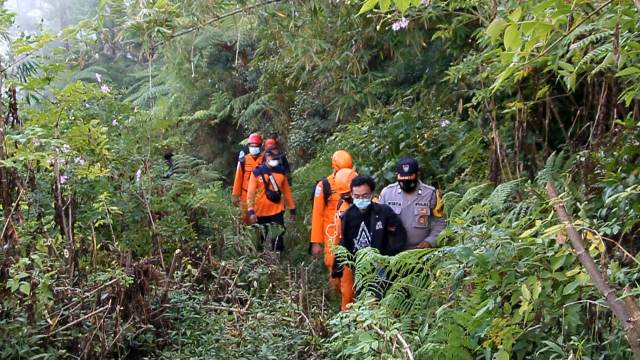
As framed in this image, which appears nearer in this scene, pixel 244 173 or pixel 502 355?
pixel 502 355

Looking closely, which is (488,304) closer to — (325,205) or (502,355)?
(502,355)

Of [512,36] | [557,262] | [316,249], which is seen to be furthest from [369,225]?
[512,36]

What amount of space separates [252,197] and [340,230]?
2659 mm

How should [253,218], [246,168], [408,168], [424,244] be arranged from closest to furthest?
[424,244] → [408,168] → [253,218] → [246,168]

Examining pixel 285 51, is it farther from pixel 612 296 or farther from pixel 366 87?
pixel 612 296

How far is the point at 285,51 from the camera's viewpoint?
9750 mm

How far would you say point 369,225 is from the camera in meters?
6.64

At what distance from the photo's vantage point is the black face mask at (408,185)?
21.9 ft

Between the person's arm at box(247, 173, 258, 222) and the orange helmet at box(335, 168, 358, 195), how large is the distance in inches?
88.6

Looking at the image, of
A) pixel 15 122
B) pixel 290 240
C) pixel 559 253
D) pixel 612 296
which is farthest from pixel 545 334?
pixel 290 240

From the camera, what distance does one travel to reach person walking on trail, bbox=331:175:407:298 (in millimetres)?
6578

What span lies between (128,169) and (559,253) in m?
5.27

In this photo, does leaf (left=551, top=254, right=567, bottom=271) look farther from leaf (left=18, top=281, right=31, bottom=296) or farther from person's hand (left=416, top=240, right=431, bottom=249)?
leaf (left=18, top=281, right=31, bottom=296)

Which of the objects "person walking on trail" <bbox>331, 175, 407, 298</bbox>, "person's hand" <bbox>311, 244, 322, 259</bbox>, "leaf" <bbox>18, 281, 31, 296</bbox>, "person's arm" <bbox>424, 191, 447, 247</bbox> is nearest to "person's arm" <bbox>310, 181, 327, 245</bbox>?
"person's hand" <bbox>311, 244, 322, 259</bbox>
